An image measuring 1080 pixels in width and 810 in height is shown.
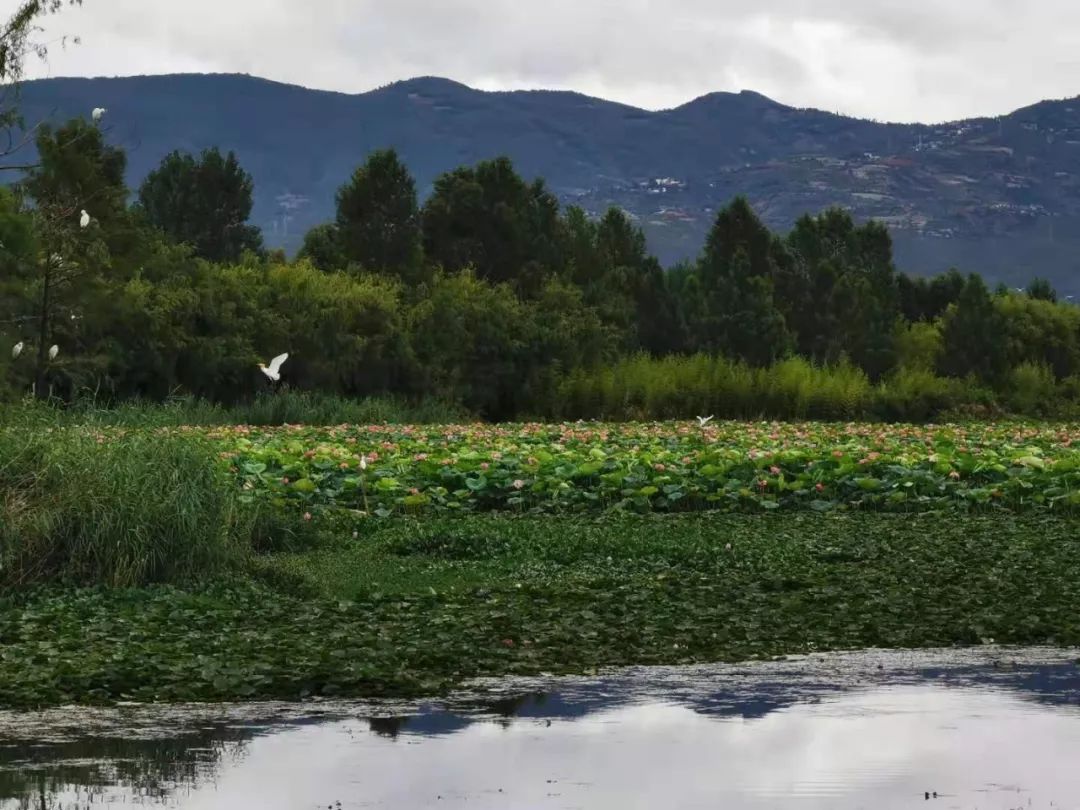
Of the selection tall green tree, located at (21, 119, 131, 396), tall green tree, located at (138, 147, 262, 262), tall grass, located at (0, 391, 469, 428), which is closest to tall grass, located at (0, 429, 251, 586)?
tall grass, located at (0, 391, 469, 428)

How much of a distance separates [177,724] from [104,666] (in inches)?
53.0

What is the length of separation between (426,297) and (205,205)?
1449cm

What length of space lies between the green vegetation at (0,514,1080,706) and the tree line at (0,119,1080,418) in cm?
1636

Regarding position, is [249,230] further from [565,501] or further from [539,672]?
[539,672]

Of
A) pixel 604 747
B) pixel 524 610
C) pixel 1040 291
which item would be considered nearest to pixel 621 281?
pixel 1040 291

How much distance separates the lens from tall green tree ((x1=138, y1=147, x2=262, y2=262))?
199 ft

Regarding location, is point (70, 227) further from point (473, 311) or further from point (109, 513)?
point (109, 513)

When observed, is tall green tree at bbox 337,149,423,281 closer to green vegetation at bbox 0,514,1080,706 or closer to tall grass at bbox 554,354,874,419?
tall grass at bbox 554,354,874,419

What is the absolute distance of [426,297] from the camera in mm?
49719

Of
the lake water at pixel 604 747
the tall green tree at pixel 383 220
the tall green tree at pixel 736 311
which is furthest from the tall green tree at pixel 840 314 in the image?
the lake water at pixel 604 747

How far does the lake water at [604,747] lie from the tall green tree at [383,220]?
41.9m

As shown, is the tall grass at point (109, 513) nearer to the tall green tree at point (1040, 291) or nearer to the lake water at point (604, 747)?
the lake water at point (604, 747)

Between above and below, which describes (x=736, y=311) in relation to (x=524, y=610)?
above

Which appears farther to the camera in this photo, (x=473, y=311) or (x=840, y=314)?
(x=840, y=314)
